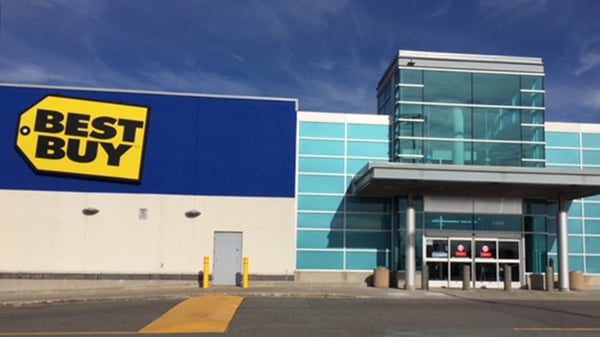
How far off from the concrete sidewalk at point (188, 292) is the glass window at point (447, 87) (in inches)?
298

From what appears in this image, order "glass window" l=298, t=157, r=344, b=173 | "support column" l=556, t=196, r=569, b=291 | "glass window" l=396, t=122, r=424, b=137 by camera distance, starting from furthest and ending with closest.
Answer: "glass window" l=298, t=157, r=344, b=173
"glass window" l=396, t=122, r=424, b=137
"support column" l=556, t=196, r=569, b=291

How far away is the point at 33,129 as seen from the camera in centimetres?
2403

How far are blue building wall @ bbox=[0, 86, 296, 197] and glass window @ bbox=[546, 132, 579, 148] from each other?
1097cm

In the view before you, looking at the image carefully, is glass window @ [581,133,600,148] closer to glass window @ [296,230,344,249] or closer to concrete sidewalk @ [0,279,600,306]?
concrete sidewalk @ [0,279,600,306]

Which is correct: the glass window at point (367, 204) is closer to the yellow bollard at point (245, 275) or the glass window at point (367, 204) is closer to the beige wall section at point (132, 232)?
the beige wall section at point (132, 232)

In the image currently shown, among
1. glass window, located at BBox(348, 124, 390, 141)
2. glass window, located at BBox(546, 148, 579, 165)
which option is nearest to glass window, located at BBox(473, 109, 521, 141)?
glass window, located at BBox(546, 148, 579, 165)

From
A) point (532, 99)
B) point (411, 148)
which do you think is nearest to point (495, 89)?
point (532, 99)

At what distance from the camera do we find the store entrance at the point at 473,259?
23844 mm

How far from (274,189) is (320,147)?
2628 millimetres

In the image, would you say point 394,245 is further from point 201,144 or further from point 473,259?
point 201,144

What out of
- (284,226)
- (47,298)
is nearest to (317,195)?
(284,226)

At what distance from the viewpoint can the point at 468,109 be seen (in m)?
24.7

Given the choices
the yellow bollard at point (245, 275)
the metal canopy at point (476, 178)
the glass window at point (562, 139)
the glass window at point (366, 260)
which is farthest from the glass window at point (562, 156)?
the yellow bollard at point (245, 275)

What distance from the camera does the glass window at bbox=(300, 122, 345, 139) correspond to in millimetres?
25453
